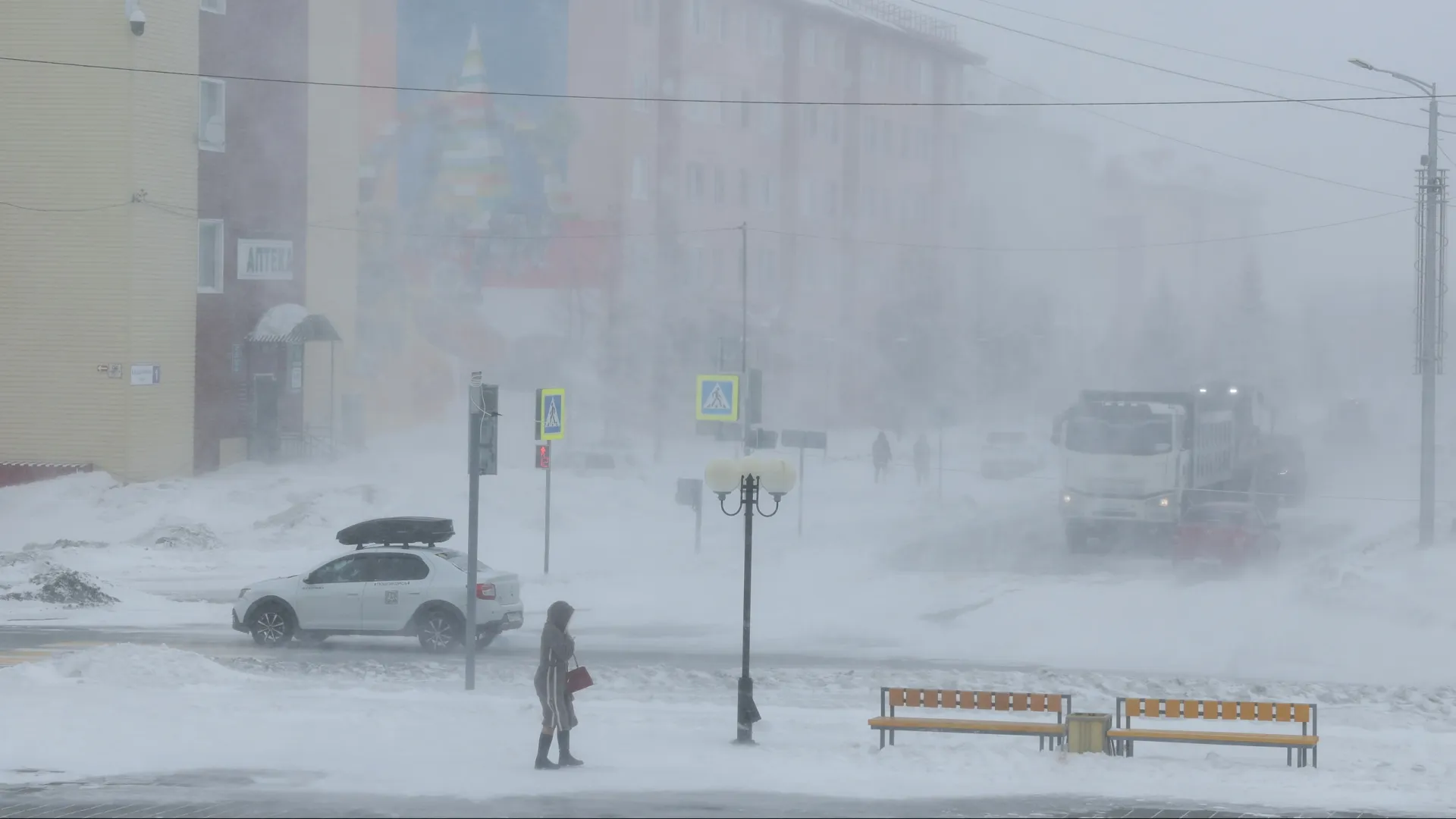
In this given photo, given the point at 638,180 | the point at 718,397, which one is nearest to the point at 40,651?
the point at 718,397

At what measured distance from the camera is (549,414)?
23203mm

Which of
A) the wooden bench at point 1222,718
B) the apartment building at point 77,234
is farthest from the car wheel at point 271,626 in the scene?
the apartment building at point 77,234

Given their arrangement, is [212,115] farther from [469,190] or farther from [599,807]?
[599,807]

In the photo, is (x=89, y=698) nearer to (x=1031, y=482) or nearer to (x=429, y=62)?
(x=1031, y=482)

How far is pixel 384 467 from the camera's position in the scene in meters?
38.0

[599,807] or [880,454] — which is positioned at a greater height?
[880,454]

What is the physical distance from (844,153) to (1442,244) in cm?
3353

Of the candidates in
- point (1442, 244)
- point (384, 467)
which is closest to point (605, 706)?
point (1442, 244)

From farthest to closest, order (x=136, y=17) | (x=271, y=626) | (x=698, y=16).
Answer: (x=698, y=16)
(x=136, y=17)
(x=271, y=626)

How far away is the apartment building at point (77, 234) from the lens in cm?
3231

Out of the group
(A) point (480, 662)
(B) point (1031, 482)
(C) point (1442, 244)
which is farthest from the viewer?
(B) point (1031, 482)

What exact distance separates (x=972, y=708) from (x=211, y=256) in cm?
2849

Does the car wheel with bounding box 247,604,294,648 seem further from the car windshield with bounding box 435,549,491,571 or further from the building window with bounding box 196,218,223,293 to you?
the building window with bounding box 196,218,223,293

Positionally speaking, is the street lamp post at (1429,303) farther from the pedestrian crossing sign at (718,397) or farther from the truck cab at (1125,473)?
the pedestrian crossing sign at (718,397)
